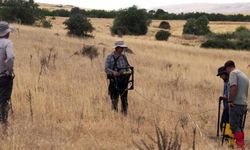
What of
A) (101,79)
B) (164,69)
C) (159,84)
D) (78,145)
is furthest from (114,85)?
(164,69)

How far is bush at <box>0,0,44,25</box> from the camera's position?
145 feet

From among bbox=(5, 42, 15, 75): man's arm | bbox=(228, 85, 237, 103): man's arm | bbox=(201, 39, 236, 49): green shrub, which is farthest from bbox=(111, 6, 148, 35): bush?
bbox=(5, 42, 15, 75): man's arm

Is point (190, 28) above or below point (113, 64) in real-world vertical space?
below

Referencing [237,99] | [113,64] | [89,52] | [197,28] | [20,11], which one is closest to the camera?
[237,99]

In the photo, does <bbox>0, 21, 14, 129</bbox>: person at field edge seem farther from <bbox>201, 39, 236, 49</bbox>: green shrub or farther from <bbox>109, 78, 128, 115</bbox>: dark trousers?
<bbox>201, 39, 236, 49</bbox>: green shrub

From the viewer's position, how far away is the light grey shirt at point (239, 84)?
8.85 meters

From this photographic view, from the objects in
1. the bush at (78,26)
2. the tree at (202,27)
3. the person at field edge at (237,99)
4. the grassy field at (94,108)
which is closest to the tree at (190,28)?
the tree at (202,27)

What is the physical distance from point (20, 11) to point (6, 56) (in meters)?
37.8

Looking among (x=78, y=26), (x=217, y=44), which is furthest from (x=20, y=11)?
(x=217, y=44)

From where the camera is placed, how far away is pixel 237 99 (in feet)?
29.4

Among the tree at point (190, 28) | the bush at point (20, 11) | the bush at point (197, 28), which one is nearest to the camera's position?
the bush at point (20, 11)

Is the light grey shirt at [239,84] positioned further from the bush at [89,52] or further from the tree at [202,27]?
the tree at [202,27]

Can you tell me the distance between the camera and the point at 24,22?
151 ft

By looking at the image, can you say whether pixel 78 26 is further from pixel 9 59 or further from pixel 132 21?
pixel 9 59
